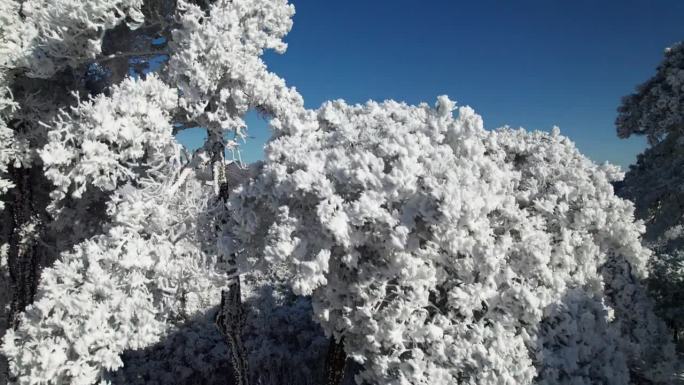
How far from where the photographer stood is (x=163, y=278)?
7680 mm

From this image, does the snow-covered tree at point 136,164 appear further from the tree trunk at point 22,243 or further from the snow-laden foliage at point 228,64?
the tree trunk at point 22,243

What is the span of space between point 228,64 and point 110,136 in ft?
7.64

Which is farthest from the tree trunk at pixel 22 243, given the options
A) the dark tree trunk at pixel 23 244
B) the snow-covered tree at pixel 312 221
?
the snow-covered tree at pixel 312 221

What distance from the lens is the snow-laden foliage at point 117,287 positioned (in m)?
6.54

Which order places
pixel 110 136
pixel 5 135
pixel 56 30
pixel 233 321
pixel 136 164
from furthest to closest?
1. pixel 5 135
2. pixel 233 321
3. pixel 56 30
4. pixel 136 164
5. pixel 110 136

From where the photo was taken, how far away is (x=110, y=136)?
7664 mm

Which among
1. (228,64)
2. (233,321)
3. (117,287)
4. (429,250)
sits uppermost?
(228,64)

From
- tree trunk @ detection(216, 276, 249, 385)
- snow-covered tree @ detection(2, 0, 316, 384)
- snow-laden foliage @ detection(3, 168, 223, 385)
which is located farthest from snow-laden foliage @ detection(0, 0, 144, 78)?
tree trunk @ detection(216, 276, 249, 385)

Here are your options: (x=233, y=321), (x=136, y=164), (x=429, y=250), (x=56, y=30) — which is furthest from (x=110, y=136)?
(x=429, y=250)

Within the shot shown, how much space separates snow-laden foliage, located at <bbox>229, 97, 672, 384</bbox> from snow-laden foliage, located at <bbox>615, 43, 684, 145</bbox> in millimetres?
4260

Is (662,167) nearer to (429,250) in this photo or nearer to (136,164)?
(429,250)

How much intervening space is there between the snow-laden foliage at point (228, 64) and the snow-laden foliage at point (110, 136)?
50 centimetres

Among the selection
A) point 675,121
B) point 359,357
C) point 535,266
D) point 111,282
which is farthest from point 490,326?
point 675,121

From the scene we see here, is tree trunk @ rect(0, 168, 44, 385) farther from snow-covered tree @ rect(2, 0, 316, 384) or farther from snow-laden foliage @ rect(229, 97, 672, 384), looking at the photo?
snow-laden foliage @ rect(229, 97, 672, 384)
